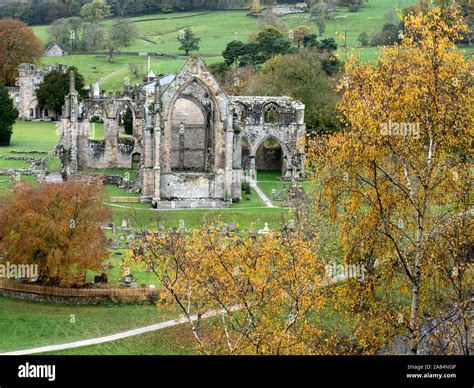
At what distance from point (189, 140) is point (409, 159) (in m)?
50.4

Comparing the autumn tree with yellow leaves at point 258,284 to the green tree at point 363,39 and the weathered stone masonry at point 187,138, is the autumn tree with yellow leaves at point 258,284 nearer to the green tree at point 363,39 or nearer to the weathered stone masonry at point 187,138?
the weathered stone masonry at point 187,138

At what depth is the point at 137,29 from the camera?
132375 millimetres

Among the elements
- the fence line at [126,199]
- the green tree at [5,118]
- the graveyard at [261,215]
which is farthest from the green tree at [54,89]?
the fence line at [126,199]

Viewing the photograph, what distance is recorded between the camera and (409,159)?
2459 cm

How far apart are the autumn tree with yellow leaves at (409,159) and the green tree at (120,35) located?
104709 millimetres

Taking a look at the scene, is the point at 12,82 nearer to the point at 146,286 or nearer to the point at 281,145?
the point at 281,145

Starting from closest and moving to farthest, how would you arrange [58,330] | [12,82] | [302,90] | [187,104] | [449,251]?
[449,251] → [58,330] → [187,104] → [302,90] → [12,82]

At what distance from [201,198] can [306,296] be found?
3673cm

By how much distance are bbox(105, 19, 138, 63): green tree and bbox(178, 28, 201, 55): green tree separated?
8269 millimetres

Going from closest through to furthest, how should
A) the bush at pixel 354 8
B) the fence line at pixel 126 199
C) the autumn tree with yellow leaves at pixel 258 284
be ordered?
the autumn tree with yellow leaves at pixel 258 284 → the fence line at pixel 126 199 → the bush at pixel 354 8

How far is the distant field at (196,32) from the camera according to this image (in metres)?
125

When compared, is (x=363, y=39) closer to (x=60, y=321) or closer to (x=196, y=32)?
(x=196, y=32)

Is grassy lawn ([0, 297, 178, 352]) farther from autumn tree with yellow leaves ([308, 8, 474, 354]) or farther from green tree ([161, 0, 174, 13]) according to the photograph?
green tree ([161, 0, 174, 13])
